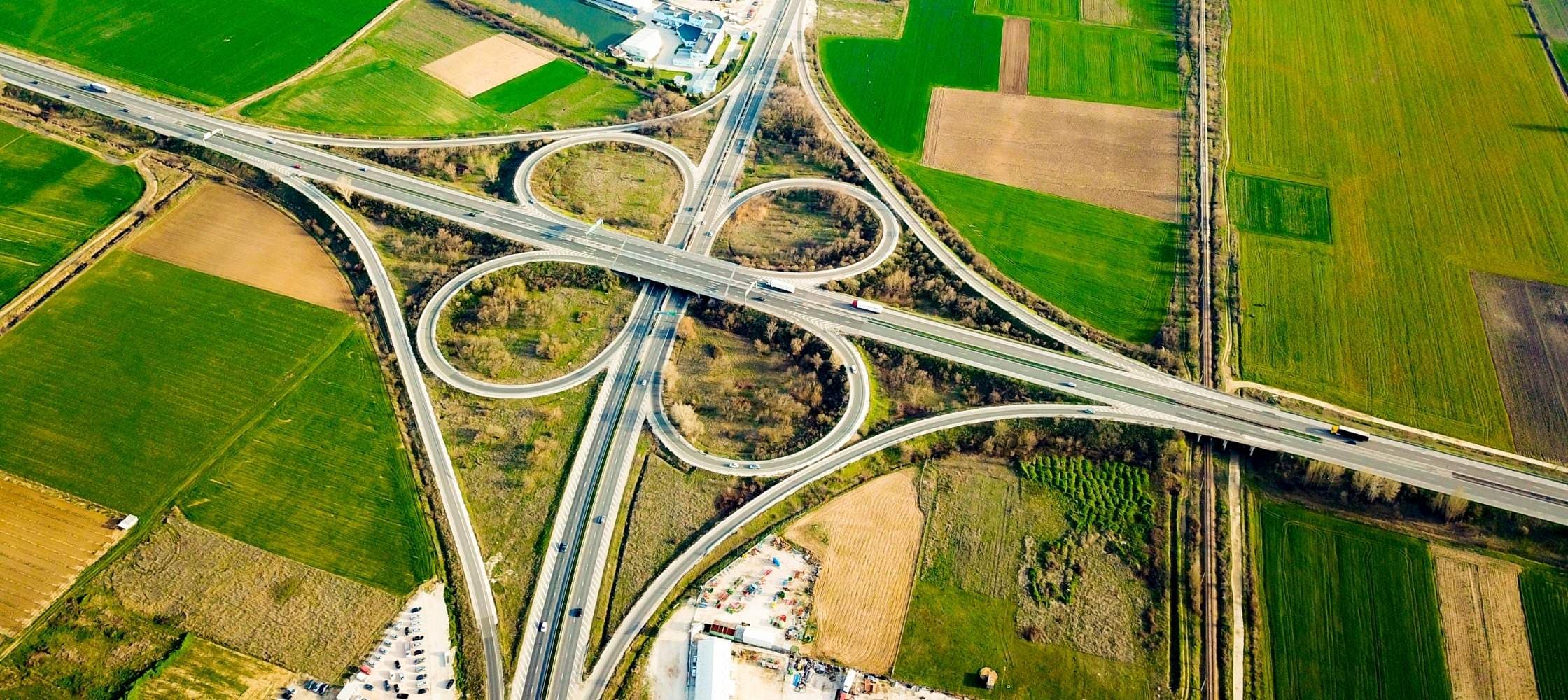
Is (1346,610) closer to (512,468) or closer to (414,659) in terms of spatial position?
(512,468)

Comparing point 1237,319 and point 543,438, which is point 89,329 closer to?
point 543,438

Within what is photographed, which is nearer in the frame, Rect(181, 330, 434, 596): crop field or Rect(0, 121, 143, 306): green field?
Rect(181, 330, 434, 596): crop field

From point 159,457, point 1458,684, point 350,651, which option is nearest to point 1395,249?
point 1458,684

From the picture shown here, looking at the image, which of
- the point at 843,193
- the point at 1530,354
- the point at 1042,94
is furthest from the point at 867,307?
the point at 1530,354

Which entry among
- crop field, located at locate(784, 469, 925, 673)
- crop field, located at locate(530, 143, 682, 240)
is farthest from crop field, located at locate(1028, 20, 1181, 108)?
crop field, located at locate(784, 469, 925, 673)

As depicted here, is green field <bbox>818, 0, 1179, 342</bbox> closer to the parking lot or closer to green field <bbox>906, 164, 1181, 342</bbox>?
green field <bbox>906, 164, 1181, 342</bbox>
